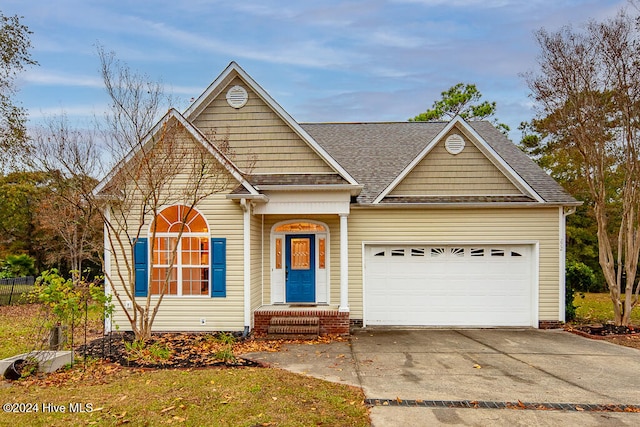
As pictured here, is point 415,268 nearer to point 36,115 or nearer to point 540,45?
point 540,45

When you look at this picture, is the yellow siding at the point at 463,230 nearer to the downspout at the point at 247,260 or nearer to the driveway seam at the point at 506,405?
the downspout at the point at 247,260

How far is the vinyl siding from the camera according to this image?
390 inches

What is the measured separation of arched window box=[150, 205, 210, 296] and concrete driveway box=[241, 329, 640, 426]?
9.14ft

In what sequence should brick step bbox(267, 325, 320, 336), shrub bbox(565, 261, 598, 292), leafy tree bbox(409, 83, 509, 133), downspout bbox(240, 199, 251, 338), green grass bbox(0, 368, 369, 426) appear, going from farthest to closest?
1. leafy tree bbox(409, 83, 509, 133)
2. shrub bbox(565, 261, 598, 292)
3. downspout bbox(240, 199, 251, 338)
4. brick step bbox(267, 325, 320, 336)
5. green grass bbox(0, 368, 369, 426)

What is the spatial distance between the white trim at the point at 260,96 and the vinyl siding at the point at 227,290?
2.20m

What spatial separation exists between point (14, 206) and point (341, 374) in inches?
903

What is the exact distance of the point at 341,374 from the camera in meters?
6.85

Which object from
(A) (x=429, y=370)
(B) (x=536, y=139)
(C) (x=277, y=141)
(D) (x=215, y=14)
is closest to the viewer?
(A) (x=429, y=370)

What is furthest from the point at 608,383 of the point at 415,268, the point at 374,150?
the point at 374,150

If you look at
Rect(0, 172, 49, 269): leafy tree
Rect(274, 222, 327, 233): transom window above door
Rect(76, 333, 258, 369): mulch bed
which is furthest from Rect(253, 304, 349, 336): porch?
Rect(0, 172, 49, 269): leafy tree

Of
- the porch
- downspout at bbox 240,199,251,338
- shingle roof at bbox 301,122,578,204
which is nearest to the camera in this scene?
the porch

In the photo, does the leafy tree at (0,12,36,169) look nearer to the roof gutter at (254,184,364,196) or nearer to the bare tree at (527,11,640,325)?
the roof gutter at (254,184,364,196)

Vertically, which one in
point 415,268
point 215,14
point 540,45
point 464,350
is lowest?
point 464,350

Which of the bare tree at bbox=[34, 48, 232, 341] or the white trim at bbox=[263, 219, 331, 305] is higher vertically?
the bare tree at bbox=[34, 48, 232, 341]
